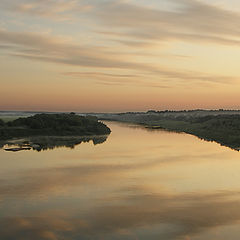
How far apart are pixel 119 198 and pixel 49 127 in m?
36.4

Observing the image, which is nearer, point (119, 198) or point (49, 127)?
point (119, 198)

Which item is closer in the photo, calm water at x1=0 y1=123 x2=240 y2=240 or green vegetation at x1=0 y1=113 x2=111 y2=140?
calm water at x1=0 y1=123 x2=240 y2=240

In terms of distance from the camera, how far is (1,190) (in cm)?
1759

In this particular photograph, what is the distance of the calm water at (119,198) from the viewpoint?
1209cm

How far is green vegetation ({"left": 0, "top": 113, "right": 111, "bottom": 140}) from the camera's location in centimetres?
4742

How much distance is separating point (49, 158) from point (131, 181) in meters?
10.4

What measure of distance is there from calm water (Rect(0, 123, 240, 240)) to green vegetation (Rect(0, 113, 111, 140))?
64.9ft

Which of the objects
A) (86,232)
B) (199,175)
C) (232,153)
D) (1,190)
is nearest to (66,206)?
(86,232)

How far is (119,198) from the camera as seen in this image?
16.3 m

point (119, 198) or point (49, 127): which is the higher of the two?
point (49, 127)

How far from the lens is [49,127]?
51281mm

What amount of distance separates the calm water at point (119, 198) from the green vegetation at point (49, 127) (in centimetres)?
1977

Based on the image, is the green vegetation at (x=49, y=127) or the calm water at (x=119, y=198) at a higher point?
the green vegetation at (x=49, y=127)

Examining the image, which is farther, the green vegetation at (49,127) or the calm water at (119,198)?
the green vegetation at (49,127)
